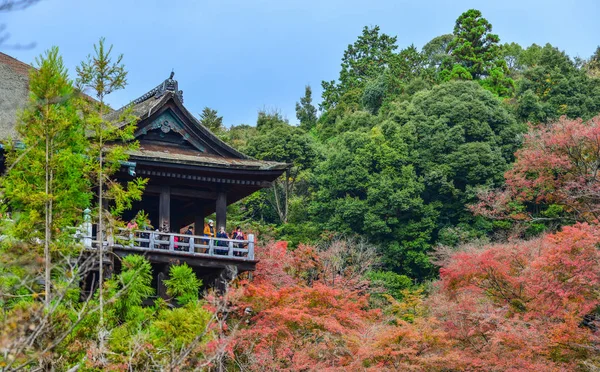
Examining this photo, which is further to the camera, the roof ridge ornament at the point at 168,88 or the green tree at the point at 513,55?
the green tree at the point at 513,55

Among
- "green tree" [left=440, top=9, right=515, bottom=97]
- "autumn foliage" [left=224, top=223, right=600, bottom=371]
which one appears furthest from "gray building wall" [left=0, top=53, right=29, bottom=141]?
"green tree" [left=440, top=9, right=515, bottom=97]

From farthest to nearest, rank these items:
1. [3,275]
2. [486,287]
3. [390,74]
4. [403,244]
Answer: [390,74], [403,244], [486,287], [3,275]

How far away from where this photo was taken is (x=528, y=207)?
33812 millimetres

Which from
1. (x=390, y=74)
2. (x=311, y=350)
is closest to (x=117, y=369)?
(x=311, y=350)

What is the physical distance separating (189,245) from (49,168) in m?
6.78

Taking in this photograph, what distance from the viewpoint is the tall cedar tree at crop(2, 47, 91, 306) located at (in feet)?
40.8

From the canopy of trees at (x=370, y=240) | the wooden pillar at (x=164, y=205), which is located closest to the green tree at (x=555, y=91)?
the canopy of trees at (x=370, y=240)

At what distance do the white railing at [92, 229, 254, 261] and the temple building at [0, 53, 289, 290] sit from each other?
0.02m

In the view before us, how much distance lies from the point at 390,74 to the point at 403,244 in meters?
17.0

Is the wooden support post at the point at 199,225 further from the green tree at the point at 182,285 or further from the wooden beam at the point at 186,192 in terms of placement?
the green tree at the point at 182,285

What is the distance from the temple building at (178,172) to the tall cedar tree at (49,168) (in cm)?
461

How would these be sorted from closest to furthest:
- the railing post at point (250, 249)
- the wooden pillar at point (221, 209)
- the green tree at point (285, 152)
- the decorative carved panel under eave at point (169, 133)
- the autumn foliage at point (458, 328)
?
the autumn foliage at point (458, 328) → the railing post at point (250, 249) → the decorative carved panel under eave at point (169, 133) → the wooden pillar at point (221, 209) → the green tree at point (285, 152)

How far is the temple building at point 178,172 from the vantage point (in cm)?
1922

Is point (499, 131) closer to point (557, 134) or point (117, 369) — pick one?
point (557, 134)
